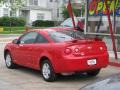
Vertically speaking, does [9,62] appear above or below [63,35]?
below

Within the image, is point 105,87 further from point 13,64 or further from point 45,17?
point 45,17

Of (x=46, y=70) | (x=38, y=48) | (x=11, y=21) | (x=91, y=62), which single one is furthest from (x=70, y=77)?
(x=11, y=21)

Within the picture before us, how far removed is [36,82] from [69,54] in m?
1.31

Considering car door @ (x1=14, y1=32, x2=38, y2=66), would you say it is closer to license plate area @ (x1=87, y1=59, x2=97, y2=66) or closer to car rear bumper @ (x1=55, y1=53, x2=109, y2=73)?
car rear bumper @ (x1=55, y1=53, x2=109, y2=73)

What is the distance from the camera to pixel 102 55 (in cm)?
1109

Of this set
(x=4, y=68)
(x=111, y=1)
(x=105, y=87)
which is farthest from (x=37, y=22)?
(x=105, y=87)

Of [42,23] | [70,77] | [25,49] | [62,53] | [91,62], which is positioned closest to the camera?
[62,53]

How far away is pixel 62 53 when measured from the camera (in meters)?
10.6

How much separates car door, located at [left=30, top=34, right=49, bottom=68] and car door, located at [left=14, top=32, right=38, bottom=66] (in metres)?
0.20

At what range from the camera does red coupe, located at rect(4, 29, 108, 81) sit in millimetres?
10578

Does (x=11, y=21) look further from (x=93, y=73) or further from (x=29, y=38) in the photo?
(x=93, y=73)

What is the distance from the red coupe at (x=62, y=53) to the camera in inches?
416

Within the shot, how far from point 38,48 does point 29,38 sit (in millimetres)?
950

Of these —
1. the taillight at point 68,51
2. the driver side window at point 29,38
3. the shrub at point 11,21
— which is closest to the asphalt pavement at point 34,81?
the taillight at point 68,51
